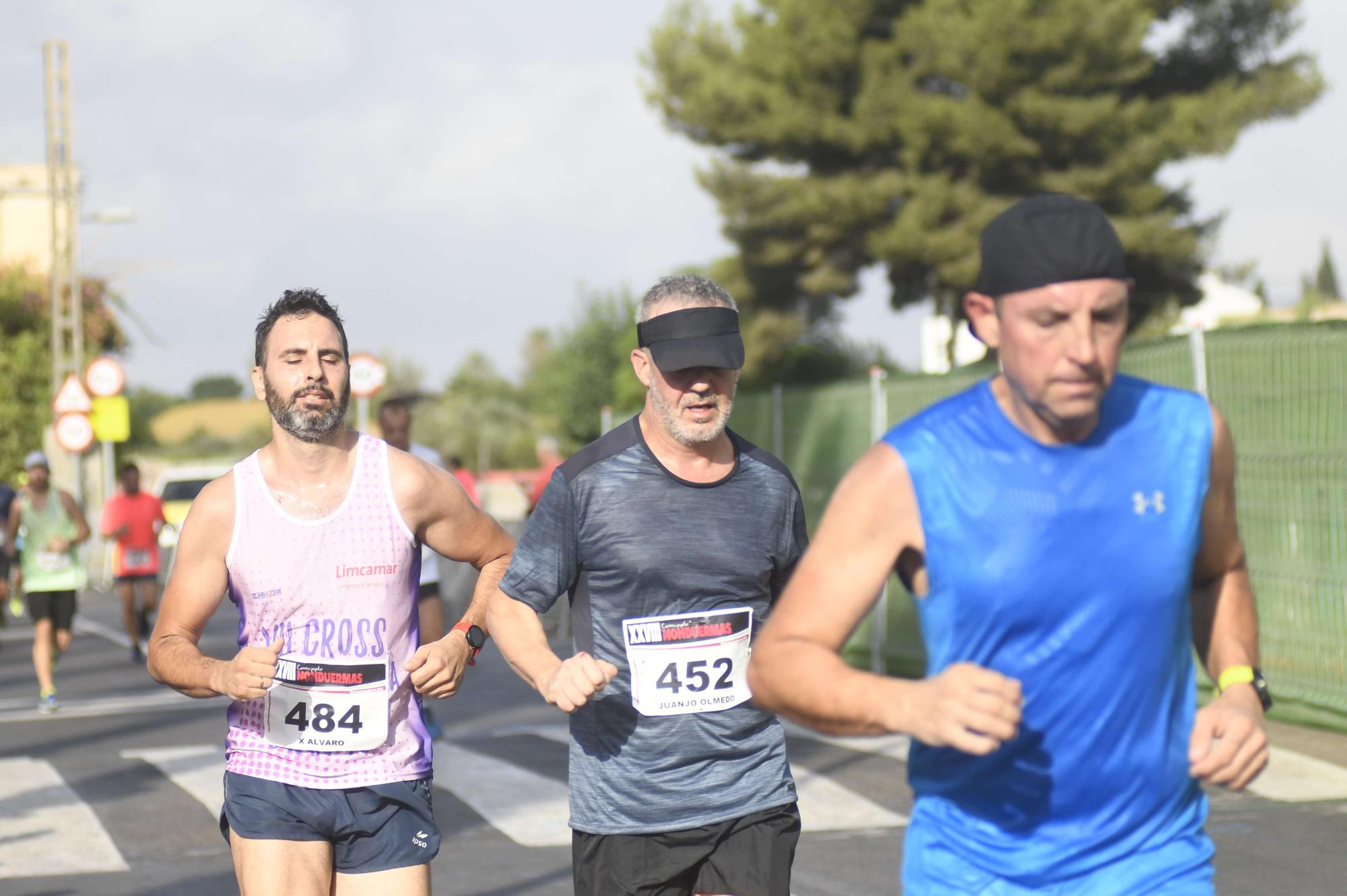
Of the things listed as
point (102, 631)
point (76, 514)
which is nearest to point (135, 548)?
point (76, 514)

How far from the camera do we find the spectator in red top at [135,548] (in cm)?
1697

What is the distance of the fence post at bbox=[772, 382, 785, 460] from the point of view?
15742mm

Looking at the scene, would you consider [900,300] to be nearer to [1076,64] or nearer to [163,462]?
[1076,64]

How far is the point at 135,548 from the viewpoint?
1709cm

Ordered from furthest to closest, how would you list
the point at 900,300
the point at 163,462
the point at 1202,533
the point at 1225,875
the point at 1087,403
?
the point at 163,462
the point at 900,300
the point at 1225,875
the point at 1202,533
the point at 1087,403

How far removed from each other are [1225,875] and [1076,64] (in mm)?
23823

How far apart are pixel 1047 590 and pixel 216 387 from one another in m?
167

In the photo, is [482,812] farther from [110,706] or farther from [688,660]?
[110,706]

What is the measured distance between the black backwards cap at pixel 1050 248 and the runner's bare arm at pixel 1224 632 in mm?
349

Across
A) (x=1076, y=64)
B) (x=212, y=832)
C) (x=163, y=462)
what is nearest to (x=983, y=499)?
(x=212, y=832)

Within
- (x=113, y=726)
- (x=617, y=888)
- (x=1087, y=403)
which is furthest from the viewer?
(x=113, y=726)

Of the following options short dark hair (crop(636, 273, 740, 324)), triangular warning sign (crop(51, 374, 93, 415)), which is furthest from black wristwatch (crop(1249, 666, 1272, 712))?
triangular warning sign (crop(51, 374, 93, 415))

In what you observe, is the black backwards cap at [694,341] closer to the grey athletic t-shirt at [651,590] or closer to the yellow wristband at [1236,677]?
the grey athletic t-shirt at [651,590]

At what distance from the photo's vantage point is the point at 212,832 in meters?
8.35
